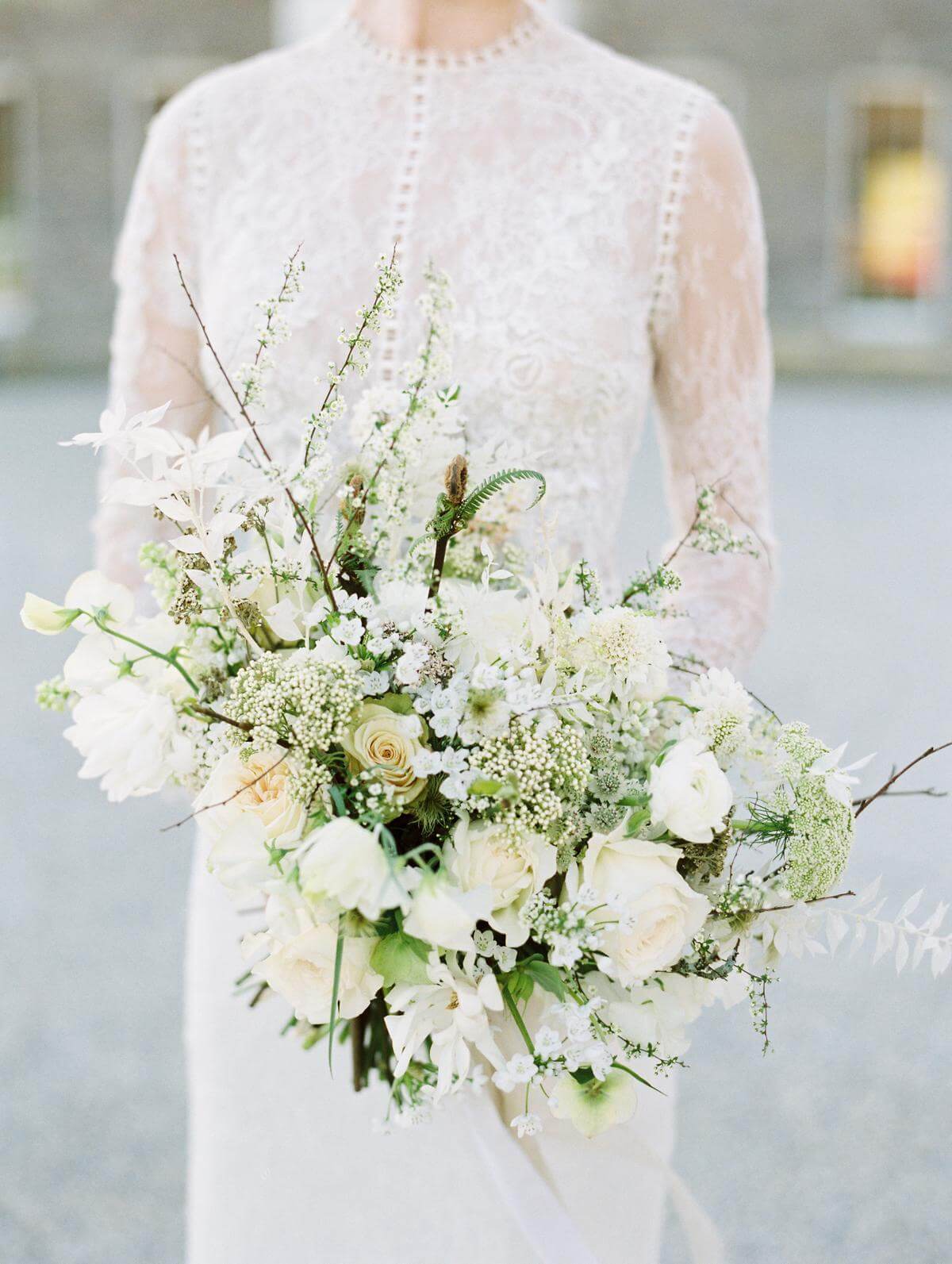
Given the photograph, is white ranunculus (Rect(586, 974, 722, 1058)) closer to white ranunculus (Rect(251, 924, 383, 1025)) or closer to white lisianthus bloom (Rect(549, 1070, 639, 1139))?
white lisianthus bloom (Rect(549, 1070, 639, 1139))

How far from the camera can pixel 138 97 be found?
622 inches

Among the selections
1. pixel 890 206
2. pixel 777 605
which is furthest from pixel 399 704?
pixel 890 206

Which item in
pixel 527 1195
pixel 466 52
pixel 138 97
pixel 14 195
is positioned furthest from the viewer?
pixel 14 195

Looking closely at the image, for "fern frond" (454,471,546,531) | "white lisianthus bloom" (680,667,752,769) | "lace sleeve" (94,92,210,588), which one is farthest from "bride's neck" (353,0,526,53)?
"white lisianthus bloom" (680,667,752,769)

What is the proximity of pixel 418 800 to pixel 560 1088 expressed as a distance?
266mm

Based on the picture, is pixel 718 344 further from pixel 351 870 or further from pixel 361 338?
pixel 351 870

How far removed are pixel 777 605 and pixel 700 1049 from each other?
3878 mm

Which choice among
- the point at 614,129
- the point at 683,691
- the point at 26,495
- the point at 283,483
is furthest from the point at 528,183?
the point at 26,495

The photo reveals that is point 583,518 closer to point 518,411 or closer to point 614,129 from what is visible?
point 518,411

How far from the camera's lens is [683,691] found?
1440 millimetres

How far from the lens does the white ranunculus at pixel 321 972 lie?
3.55ft

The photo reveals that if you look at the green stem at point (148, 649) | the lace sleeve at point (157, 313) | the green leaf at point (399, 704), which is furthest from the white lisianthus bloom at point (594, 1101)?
the lace sleeve at point (157, 313)

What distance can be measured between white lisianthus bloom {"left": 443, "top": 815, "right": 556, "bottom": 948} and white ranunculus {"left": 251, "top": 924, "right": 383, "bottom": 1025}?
0.10m

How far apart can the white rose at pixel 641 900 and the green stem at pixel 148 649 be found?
0.35 meters
